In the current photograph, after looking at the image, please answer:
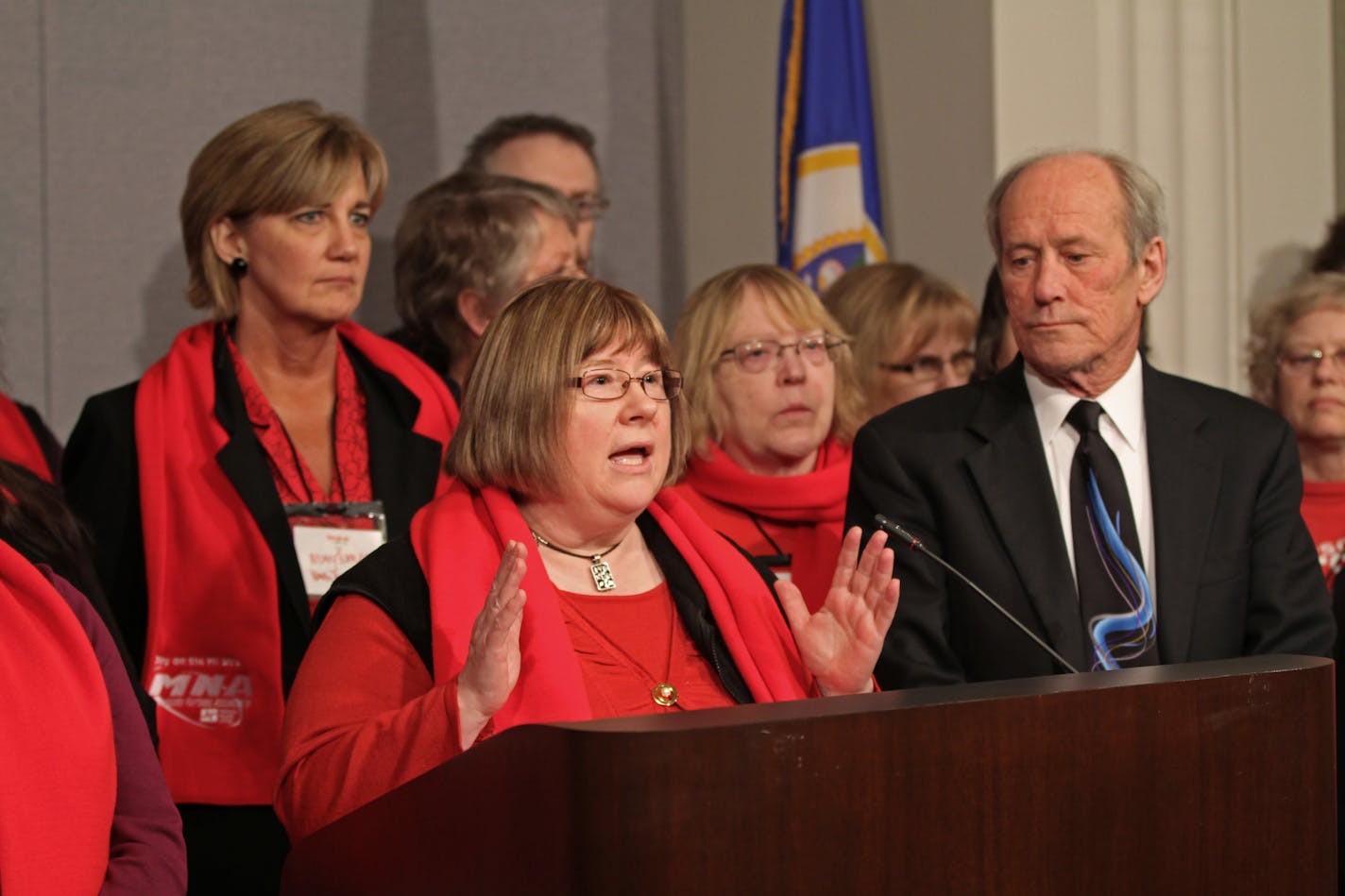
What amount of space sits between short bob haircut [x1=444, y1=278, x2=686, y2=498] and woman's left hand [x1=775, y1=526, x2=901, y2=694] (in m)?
0.38

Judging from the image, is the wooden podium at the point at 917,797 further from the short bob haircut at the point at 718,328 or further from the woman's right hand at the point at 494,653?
the short bob haircut at the point at 718,328

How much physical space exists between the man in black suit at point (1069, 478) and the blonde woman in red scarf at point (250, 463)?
1.06m

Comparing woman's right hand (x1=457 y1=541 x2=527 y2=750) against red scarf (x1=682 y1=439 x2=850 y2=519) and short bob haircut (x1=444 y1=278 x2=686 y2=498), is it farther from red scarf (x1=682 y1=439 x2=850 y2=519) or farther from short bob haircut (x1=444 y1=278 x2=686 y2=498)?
red scarf (x1=682 y1=439 x2=850 y2=519)

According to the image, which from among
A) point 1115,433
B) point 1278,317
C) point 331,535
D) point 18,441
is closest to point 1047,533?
point 1115,433

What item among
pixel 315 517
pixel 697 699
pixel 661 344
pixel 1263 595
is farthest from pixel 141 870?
pixel 1263 595

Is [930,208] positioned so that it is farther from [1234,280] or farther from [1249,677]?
[1249,677]

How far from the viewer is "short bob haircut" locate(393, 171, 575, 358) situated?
3754mm

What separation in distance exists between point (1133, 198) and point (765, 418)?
1009 millimetres

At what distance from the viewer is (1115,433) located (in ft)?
9.18

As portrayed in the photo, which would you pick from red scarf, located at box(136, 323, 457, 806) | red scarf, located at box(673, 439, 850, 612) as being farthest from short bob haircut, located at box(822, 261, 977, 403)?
A: red scarf, located at box(136, 323, 457, 806)

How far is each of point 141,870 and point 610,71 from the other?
365 centimetres

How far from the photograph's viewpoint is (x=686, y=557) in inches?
93.0

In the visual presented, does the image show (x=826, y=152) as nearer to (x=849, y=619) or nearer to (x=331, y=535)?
(x=331, y=535)

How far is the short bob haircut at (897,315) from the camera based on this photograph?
13.4 ft
